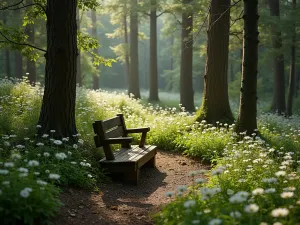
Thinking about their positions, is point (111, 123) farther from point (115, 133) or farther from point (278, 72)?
point (278, 72)

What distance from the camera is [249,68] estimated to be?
27.7ft

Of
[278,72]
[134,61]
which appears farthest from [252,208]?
[134,61]

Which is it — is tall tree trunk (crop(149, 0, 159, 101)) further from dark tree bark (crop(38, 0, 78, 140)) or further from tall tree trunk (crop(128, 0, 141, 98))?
dark tree bark (crop(38, 0, 78, 140))

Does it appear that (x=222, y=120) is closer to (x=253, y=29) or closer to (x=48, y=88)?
(x=253, y=29)

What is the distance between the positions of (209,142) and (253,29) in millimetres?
2869

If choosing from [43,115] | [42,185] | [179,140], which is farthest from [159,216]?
[179,140]

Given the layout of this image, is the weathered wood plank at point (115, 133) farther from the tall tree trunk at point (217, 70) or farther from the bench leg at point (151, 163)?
the tall tree trunk at point (217, 70)

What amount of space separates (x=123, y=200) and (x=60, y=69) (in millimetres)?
2797

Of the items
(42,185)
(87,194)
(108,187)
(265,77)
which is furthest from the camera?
(265,77)

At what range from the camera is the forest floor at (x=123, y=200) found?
4840 mm

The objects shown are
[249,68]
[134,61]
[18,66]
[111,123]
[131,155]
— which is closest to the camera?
[131,155]

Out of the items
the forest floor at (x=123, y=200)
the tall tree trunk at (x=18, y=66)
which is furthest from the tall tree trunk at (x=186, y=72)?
the forest floor at (x=123, y=200)

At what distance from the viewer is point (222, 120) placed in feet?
35.0

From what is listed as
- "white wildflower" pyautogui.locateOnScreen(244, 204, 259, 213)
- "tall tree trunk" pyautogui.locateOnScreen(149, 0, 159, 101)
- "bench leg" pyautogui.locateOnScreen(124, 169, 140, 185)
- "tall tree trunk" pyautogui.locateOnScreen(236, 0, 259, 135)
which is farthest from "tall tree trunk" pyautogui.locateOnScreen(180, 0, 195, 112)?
"white wildflower" pyautogui.locateOnScreen(244, 204, 259, 213)
